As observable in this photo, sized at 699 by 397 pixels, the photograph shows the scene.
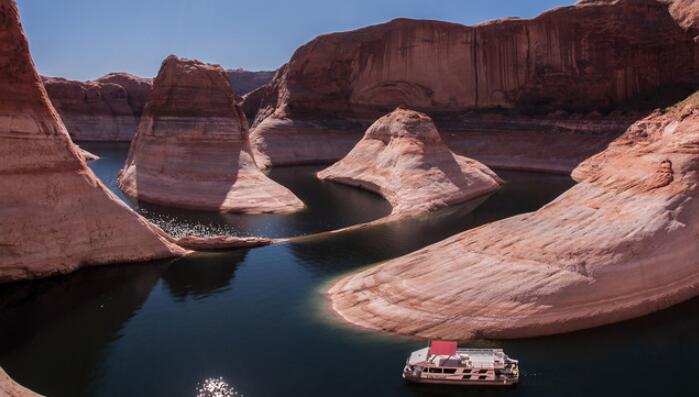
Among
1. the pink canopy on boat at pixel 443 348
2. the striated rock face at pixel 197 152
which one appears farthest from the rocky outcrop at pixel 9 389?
the striated rock face at pixel 197 152

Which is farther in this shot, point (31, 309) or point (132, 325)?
point (31, 309)

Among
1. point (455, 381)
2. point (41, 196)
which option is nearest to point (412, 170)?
point (41, 196)

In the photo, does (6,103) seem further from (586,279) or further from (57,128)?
(586,279)

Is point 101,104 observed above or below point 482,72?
above

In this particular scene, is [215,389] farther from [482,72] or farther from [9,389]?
[482,72]

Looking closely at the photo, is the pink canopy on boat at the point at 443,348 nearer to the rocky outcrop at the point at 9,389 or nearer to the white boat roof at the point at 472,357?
the white boat roof at the point at 472,357

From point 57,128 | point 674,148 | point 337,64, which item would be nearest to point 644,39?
point 337,64

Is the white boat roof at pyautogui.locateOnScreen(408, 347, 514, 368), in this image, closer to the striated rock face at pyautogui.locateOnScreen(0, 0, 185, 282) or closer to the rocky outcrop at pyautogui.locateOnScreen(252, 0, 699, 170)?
the striated rock face at pyautogui.locateOnScreen(0, 0, 185, 282)
